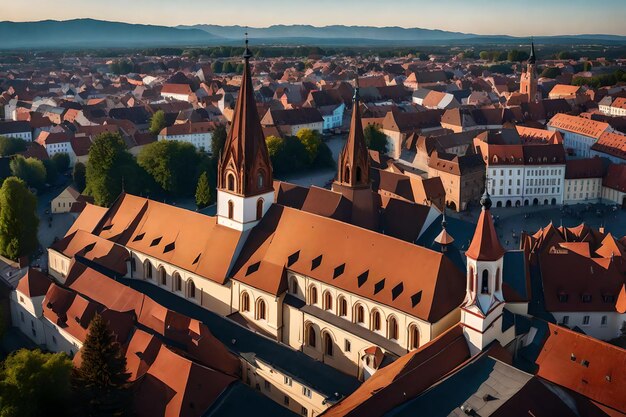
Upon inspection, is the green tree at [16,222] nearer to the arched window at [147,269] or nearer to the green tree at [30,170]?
the arched window at [147,269]

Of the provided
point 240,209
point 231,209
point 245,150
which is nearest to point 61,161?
point 231,209

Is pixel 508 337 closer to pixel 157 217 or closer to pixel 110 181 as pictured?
pixel 157 217

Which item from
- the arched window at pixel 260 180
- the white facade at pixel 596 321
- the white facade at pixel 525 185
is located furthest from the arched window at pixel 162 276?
the white facade at pixel 525 185

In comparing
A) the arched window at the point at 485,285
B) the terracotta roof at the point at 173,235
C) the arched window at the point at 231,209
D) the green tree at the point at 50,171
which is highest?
the arched window at the point at 231,209

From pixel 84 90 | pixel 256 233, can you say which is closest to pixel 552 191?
pixel 256 233

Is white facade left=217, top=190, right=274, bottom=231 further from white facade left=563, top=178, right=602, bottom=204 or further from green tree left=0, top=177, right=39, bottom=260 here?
A: white facade left=563, top=178, right=602, bottom=204
